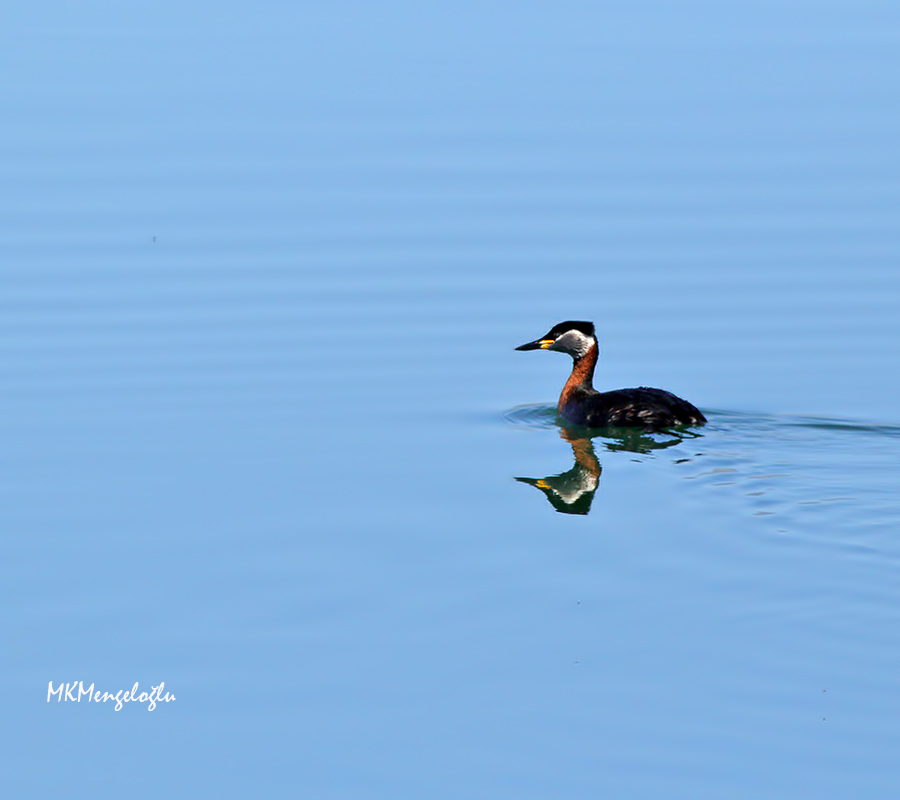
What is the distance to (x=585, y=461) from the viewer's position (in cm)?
1351

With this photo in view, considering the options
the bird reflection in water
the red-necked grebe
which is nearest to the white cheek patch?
the red-necked grebe

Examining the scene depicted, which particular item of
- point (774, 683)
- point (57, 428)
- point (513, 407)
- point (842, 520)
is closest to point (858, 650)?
point (774, 683)

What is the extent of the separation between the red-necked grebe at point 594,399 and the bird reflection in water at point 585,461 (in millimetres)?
90

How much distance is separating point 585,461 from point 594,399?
40.8 inches

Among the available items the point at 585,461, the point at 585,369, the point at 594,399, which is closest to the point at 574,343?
the point at 585,369

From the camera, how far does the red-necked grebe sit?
1365 cm

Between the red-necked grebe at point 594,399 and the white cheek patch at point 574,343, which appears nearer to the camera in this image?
the red-necked grebe at point 594,399

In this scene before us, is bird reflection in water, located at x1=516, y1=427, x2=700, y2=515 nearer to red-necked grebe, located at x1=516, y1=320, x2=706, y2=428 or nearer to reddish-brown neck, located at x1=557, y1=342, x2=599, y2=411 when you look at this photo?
red-necked grebe, located at x1=516, y1=320, x2=706, y2=428

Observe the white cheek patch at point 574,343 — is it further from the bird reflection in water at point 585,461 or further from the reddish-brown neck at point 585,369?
the bird reflection in water at point 585,461

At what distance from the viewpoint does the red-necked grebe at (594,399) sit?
44.8 ft

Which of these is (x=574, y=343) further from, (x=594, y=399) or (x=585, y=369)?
(x=594, y=399)

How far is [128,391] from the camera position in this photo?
562 inches

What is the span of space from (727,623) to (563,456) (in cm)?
416

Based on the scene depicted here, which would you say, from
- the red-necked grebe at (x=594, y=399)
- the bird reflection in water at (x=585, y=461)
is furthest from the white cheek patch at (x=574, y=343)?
the bird reflection in water at (x=585, y=461)
